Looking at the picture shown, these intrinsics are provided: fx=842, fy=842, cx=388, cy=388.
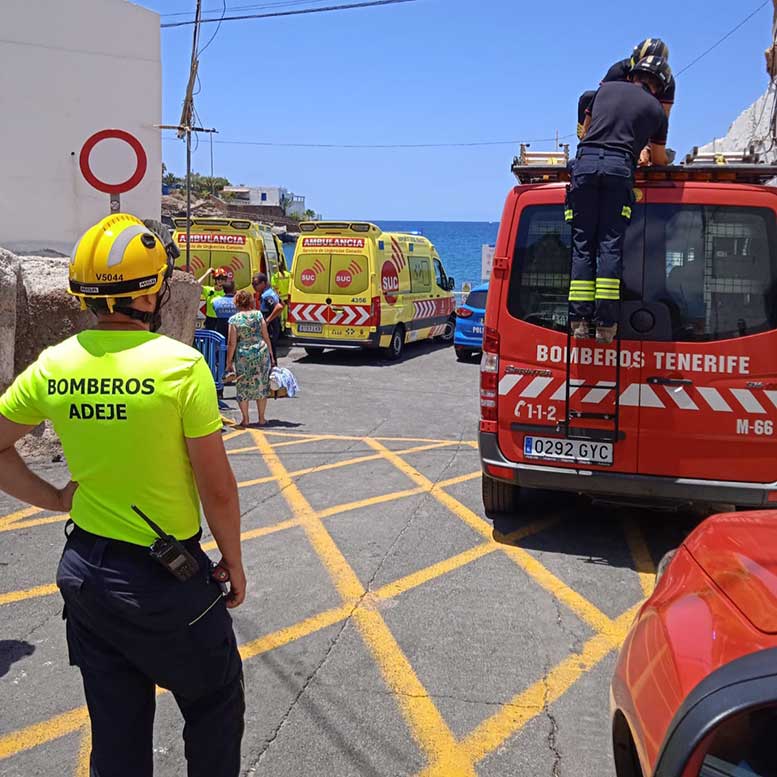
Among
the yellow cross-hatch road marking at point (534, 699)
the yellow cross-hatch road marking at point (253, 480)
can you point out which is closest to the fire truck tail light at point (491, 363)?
the yellow cross-hatch road marking at point (534, 699)

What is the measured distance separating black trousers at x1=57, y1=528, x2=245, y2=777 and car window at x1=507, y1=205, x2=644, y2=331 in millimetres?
3776

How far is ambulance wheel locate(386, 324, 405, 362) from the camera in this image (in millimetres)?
16641

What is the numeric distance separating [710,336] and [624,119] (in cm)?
147

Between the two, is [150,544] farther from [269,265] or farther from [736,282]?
[269,265]

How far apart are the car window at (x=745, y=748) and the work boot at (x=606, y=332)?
3676 millimetres


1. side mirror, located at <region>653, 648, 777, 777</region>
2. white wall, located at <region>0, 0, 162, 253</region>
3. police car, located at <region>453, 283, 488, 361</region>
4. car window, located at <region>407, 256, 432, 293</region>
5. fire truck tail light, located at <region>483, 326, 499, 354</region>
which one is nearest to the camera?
side mirror, located at <region>653, 648, 777, 777</region>

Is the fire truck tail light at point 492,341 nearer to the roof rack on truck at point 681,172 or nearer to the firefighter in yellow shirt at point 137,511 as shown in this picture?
the roof rack on truck at point 681,172

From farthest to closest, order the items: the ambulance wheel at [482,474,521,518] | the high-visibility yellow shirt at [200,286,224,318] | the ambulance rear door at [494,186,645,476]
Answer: the high-visibility yellow shirt at [200,286,224,318], the ambulance wheel at [482,474,521,518], the ambulance rear door at [494,186,645,476]

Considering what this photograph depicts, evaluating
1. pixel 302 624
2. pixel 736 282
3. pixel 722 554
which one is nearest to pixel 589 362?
pixel 736 282

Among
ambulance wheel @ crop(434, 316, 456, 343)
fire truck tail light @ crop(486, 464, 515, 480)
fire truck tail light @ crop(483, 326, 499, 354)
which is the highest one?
fire truck tail light @ crop(483, 326, 499, 354)

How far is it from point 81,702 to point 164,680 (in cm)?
168

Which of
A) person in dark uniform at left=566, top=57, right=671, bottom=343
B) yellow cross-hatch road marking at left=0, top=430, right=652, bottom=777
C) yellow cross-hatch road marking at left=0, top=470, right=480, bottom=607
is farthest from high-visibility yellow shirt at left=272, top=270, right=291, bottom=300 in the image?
person in dark uniform at left=566, top=57, right=671, bottom=343

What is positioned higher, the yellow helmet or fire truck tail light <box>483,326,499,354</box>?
the yellow helmet

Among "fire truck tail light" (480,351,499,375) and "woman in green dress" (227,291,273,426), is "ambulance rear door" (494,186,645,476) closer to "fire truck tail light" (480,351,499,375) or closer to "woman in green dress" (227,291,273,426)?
"fire truck tail light" (480,351,499,375)
